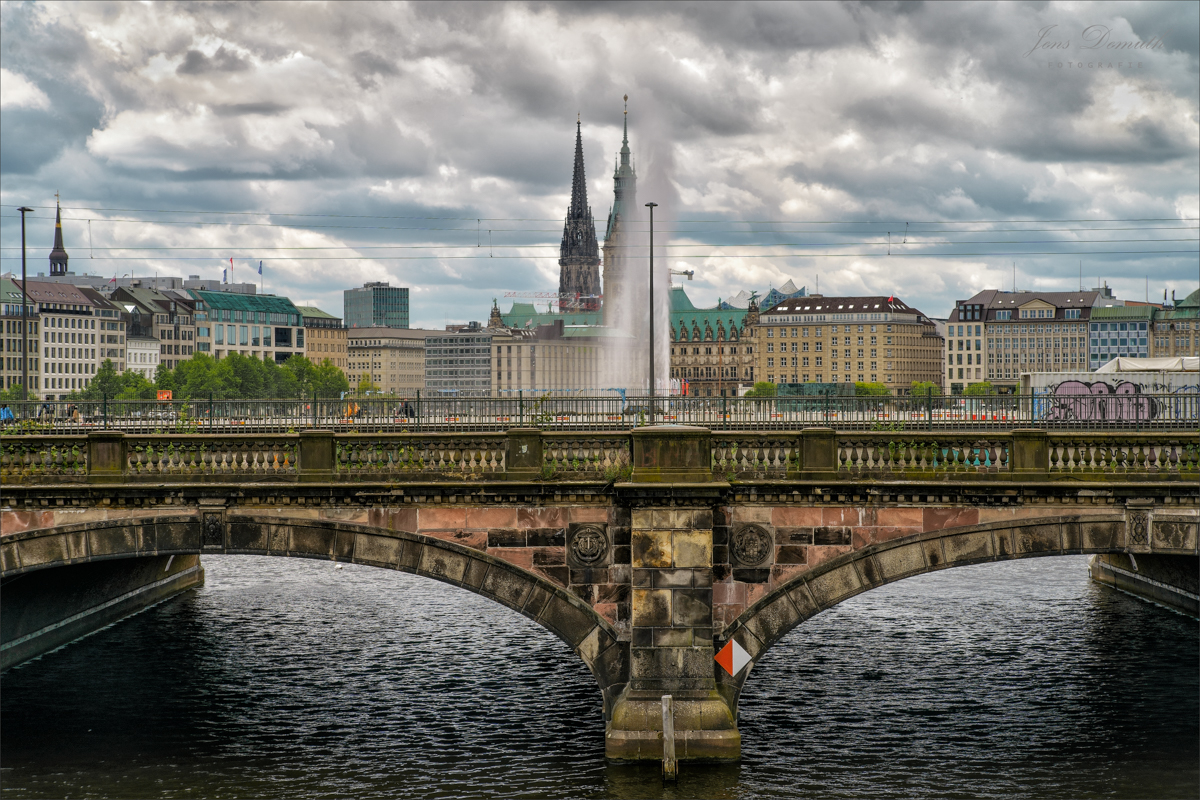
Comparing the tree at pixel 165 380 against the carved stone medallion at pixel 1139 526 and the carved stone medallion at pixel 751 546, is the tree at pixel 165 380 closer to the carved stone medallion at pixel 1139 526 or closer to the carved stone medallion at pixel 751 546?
the carved stone medallion at pixel 751 546

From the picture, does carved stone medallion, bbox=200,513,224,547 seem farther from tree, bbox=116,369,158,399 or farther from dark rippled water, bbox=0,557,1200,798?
tree, bbox=116,369,158,399

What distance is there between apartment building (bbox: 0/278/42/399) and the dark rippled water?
152m

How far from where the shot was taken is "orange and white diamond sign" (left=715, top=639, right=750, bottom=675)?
2369 cm

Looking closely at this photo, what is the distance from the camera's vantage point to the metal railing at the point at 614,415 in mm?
39938

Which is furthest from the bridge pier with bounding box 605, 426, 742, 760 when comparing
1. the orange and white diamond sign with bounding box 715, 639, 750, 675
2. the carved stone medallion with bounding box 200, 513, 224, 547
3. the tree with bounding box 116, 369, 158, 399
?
the tree with bounding box 116, 369, 158, 399

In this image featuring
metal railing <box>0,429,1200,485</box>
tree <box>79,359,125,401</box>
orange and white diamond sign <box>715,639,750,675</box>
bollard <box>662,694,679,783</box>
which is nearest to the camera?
bollard <box>662,694,679,783</box>

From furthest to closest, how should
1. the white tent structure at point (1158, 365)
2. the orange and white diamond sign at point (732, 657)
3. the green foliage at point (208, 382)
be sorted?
the green foliage at point (208, 382), the white tent structure at point (1158, 365), the orange and white diamond sign at point (732, 657)

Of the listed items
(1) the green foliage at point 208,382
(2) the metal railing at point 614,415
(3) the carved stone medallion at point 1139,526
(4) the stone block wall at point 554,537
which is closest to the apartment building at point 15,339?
(1) the green foliage at point 208,382

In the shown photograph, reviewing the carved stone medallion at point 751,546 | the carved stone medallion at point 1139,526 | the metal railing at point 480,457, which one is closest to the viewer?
the carved stone medallion at point 1139,526

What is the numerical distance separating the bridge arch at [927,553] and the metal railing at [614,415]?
14664 millimetres

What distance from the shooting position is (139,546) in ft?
78.9

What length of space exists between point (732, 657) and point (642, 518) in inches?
120

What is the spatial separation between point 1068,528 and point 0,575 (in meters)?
19.6

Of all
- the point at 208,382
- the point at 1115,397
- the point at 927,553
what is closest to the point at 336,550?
the point at 927,553
